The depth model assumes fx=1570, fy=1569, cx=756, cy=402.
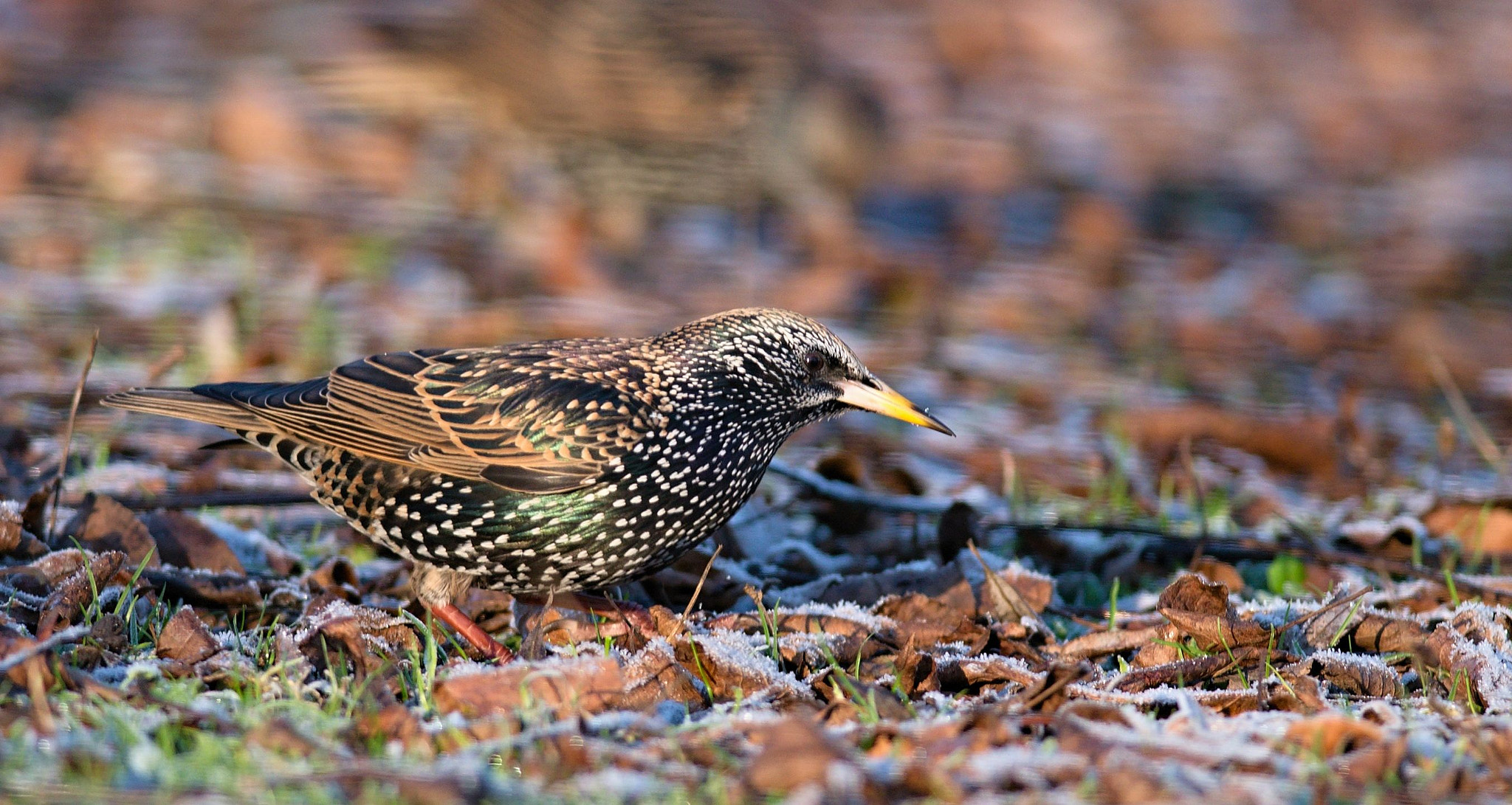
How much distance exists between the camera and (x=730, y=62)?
9695mm

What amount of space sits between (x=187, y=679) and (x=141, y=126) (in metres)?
8.13

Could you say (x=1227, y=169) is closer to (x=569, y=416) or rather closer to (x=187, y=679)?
(x=569, y=416)

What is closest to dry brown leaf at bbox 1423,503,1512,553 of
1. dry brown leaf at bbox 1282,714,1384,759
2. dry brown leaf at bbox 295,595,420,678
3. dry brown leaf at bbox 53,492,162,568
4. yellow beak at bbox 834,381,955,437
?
yellow beak at bbox 834,381,955,437

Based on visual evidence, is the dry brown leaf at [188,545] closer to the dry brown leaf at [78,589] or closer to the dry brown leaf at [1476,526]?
the dry brown leaf at [78,589]

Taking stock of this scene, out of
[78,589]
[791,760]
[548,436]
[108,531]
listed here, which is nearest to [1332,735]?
[791,760]

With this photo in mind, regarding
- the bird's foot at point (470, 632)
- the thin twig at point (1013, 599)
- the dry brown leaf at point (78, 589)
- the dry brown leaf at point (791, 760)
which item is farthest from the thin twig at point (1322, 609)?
the dry brown leaf at point (78, 589)

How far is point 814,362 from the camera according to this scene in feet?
14.3

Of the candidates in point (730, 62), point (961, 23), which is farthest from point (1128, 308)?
point (961, 23)

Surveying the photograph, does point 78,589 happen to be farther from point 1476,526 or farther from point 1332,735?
point 1476,526

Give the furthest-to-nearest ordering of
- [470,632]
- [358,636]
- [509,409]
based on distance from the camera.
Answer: [509,409] < [470,632] < [358,636]

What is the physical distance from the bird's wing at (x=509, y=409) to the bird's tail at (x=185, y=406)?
260mm

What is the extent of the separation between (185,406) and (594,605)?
1.25 meters

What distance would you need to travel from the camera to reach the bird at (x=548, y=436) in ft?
13.0

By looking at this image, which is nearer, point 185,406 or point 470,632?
point 470,632
